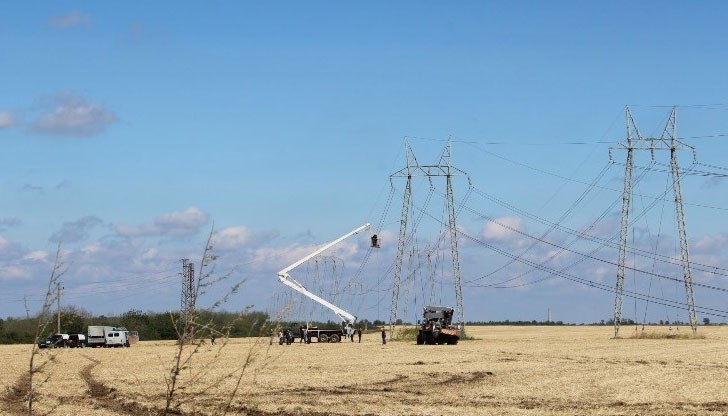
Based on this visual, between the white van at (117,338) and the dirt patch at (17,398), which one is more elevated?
the white van at (117,338)

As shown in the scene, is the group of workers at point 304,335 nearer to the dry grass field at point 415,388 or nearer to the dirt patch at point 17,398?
the dry grass field at point 415,388

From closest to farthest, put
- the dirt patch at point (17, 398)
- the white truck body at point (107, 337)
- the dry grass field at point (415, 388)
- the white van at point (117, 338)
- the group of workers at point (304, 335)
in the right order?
1. the dirt patch at point (17, 398)
2. the dry grass field at point (415, 388)
3. the group of workers at point (304, 335)
4. the white van at point (117, 338)
5. the white truck body at point (107, 337)

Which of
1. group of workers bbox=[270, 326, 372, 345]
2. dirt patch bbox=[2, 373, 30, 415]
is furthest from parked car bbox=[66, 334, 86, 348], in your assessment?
dirt patch bbox=[2, 373, 30, 415]

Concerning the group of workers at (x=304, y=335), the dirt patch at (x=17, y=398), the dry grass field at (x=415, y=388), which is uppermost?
A: the group of workers at (x=304, y=335)

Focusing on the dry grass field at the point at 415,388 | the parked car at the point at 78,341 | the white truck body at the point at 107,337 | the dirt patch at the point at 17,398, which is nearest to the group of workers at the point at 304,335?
the white truck body at the point at 107,337

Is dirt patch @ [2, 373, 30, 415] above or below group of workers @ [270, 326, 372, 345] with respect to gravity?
below

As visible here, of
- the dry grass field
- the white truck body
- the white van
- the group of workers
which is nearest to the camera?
the dry grass field

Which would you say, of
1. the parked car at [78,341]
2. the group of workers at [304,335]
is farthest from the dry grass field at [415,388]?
the parked car at [78,341]

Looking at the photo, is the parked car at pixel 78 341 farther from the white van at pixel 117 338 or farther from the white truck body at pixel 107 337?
the white van at pixel 117 338

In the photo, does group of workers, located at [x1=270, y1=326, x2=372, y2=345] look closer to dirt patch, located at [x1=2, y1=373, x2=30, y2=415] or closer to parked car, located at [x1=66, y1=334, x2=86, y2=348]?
parked car, located at [x1=66, y1=334, x2=86, y2=348]

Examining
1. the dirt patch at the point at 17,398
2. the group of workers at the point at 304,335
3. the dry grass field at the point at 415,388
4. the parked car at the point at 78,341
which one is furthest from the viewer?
the parked car at the point at 78,341

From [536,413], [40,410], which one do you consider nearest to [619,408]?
[536,413]

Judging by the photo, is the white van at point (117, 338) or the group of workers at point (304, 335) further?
the white van at point (117, 338)

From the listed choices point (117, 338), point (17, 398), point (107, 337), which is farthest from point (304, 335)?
point (17, 398)
